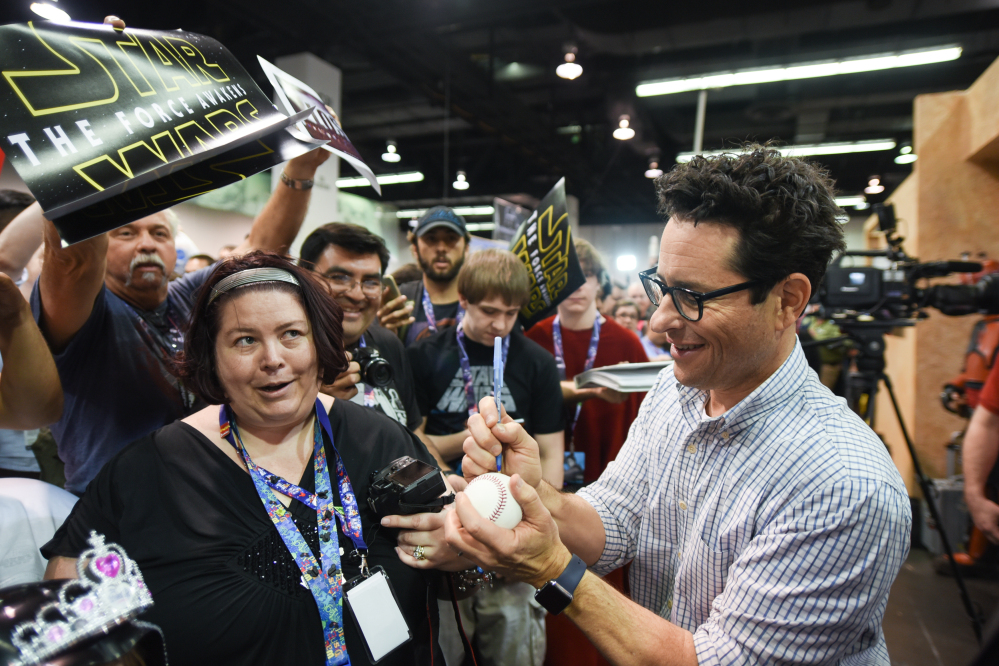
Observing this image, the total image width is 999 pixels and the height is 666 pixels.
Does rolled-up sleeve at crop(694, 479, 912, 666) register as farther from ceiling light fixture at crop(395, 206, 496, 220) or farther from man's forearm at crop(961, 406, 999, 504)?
ceiling light fixture at crop(395, 206, 496, 220)

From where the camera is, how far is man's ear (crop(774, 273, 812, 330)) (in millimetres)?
1212

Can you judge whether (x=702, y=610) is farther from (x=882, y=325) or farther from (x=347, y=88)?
(x=347, y=88)

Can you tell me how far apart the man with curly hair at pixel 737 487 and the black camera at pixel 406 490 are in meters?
0.09

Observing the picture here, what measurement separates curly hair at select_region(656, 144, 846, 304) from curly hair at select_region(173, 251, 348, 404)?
36.0 inches

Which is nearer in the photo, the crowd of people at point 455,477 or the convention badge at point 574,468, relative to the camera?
the crowd of people at point 455,477

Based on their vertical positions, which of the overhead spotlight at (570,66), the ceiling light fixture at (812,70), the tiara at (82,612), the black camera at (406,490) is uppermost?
the ceiling light fixture at (812,70)

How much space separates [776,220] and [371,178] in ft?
3.92

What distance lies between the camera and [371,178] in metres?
1.74

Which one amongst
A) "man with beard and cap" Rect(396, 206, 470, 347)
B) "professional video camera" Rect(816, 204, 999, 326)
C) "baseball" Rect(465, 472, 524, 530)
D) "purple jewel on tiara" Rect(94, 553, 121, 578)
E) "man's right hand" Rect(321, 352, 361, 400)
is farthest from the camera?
"man with beard and cap" Rect(396, 206, 470, 347)

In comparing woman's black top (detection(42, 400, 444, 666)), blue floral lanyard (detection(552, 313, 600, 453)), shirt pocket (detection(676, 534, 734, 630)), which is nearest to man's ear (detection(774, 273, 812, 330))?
shirt pocket (detection(676, 534, 734, 630))

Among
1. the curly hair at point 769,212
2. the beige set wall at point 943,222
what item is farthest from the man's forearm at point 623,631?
the beige set wall at point 943,222

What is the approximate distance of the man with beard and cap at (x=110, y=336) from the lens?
140cm

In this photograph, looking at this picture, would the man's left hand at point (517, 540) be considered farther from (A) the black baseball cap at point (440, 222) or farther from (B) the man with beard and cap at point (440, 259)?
(A) the black baseball cap at point (440, 222)

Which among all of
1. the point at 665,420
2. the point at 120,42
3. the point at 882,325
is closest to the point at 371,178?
the point at 120,42
